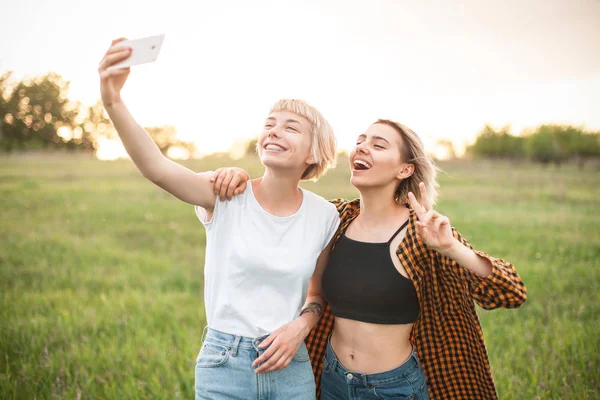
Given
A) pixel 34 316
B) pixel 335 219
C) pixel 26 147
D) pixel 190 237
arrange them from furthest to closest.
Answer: pixel 26 147 → pixel 190 237 → pixel 34 316 → pixel 335 219

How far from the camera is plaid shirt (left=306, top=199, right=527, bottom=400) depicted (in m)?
3.02

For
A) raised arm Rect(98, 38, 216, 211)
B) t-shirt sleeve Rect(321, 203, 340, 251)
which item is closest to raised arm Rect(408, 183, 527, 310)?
t-shirt sleeve Rect(321, 203, 340, 251)

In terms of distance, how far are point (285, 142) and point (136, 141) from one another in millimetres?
931

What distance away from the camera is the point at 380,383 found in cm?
Result: 292

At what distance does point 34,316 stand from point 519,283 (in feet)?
17.1

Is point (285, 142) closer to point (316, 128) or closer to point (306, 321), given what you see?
point (316, 128)

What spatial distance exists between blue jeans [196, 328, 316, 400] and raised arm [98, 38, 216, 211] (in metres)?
0.83

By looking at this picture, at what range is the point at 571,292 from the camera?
22.0ft


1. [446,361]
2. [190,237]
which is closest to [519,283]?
[446,361]

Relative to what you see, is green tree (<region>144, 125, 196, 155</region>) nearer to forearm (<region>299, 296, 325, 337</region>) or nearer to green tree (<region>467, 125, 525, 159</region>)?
green tree (<region>467, 125, 525, 159</region>)

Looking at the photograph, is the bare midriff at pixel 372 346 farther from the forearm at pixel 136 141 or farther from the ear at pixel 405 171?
the forearm at pixel 136 141

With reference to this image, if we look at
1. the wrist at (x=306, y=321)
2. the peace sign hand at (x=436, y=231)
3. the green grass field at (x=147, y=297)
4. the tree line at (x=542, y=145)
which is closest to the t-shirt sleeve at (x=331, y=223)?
the wrist at (x=306, y=321)

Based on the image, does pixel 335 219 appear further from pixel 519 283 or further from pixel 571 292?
pixel 571 292

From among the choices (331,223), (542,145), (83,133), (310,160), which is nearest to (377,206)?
(331,223)
